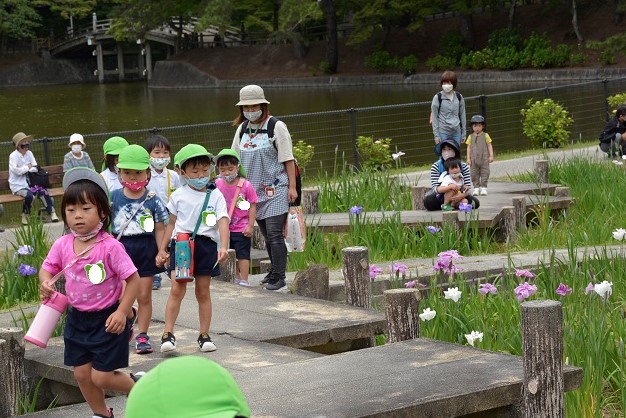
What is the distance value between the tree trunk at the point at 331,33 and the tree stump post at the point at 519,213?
46417 millimetres

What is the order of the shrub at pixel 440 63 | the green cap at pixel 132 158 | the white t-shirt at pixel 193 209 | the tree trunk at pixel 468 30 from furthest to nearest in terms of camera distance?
the tree trunk at pixel 468 30 → the shrub at pixel 440 63 → the white t-shirt at pixel 193 209 → the green cap at pixel 132 158

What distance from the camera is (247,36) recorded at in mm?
67312

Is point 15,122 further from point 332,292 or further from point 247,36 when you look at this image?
point 332,292

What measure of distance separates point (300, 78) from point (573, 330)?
51.2 meters

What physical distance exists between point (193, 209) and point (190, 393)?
4.68 meters

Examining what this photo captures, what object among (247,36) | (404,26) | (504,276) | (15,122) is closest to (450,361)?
(504,276)

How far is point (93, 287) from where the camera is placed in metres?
5.46

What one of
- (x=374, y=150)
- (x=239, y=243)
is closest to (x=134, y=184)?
(x=239, y=243)

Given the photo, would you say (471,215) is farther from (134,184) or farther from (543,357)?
(543,357)

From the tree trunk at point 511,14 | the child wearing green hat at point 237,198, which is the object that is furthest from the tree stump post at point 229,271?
the tree trunk at point 511,14

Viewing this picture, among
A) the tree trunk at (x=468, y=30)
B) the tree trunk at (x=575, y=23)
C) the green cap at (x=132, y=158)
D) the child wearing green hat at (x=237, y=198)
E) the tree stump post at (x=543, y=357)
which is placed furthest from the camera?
the tree trunk at (x=468, y=30)

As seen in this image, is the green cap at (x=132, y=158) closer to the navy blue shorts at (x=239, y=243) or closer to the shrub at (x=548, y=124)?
the navy blue shorts at (x=239, y=243)

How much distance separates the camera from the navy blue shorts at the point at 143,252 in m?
Answer: 6.93

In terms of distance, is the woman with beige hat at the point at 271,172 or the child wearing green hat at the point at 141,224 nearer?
the child wearing green hat at the point at 141,224
